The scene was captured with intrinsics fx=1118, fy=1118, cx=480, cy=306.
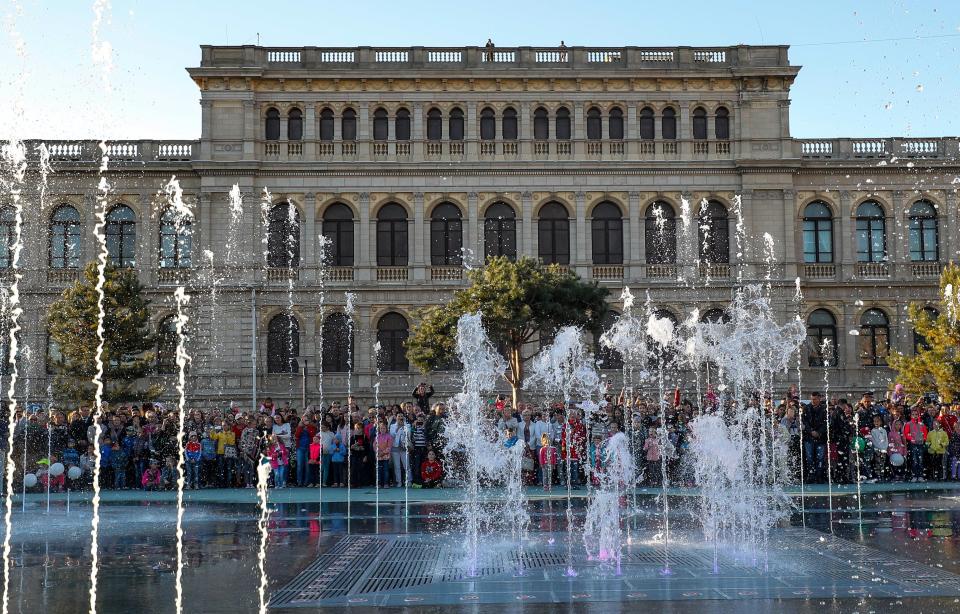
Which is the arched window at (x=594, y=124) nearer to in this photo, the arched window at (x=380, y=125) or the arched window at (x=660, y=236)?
the arched window at (x=660, y=236)

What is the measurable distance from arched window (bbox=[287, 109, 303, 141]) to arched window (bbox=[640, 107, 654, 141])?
1340 cm

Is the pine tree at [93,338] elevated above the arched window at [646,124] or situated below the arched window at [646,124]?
below

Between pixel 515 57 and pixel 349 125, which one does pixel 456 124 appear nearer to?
pixel 515 57

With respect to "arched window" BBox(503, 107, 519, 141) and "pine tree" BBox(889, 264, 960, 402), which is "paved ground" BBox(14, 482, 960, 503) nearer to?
"pine tree" BBox(889, 264, 960, 402)

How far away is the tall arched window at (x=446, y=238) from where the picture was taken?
4388cm

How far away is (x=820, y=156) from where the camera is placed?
4469 centimetres

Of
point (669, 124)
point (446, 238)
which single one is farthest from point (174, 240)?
point (669, 124)

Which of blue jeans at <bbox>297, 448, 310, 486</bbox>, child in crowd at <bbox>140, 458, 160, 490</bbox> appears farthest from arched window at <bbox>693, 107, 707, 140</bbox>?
child in crowd at <bbox>140, 458, 160, 490</bbox>

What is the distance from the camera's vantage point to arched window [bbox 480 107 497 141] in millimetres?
43906

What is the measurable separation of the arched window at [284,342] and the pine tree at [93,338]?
6887 mm

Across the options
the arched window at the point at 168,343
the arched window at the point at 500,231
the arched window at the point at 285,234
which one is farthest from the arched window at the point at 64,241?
the arched window at the point at 500,231

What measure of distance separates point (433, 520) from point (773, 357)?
98.3 ft

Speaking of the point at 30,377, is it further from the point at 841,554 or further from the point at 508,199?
the point at 841,554

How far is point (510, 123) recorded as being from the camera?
44062mm
